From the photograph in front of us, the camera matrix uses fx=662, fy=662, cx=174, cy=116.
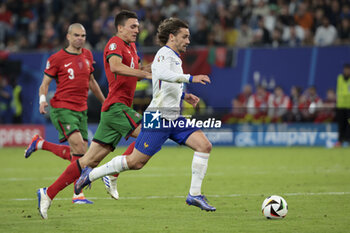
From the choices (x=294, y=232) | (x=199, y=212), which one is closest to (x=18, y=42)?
(x=199, y=212)

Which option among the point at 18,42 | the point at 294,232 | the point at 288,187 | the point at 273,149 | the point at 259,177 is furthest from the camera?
the point at 18,42

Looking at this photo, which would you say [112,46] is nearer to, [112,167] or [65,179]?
[112,167]

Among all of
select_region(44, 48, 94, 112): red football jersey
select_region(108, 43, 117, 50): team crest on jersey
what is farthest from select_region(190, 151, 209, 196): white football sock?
select_region(44, 48, 94, 112): red football jersey

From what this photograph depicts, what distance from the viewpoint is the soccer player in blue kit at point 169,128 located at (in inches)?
295

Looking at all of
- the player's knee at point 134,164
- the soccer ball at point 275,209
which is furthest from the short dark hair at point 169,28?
the soccer ball at point 275,209

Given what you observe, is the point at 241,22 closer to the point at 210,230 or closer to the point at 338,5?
the point at 338,5

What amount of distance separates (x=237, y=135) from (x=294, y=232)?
14.2 m

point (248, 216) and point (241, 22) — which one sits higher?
point (241, 22)

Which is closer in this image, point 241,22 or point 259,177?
point 259,177

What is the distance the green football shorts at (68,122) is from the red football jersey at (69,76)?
75 millimetres

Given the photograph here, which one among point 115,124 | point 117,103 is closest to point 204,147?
point 115,124

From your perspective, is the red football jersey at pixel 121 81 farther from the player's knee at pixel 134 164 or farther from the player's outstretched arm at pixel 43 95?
the player's knee at pixel 134 164

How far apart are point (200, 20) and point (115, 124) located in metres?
14.1

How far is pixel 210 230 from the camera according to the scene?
6.61m
